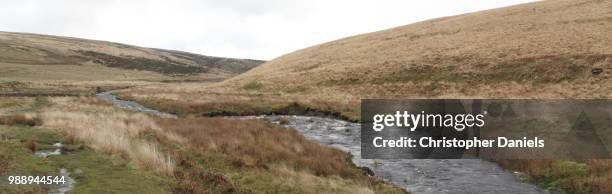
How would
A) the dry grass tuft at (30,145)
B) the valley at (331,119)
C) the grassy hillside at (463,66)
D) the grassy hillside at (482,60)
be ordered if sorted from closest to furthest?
1. the valley at (331,119)
2. the dry grass tuft at (30,145)
3. the grassy hillside at (463,66)
4. the grassy hillside at (482,60)

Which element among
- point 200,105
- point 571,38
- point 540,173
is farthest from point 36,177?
point 571,38

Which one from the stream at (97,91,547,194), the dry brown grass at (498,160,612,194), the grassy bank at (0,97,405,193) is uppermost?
the grassy bank at (0,97,405,193)

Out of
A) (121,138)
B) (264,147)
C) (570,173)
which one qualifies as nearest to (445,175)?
(570,173)

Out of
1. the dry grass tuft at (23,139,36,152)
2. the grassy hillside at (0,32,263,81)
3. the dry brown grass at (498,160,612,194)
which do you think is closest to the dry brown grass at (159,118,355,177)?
the dry grass tuft at (23,139,36,152)

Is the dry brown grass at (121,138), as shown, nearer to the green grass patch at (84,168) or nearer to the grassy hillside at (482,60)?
the green grass patch at (84,168)

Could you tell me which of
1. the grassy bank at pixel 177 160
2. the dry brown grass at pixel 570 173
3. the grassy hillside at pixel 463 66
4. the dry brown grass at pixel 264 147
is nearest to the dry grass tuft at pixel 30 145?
the grassy bank at pixel 177 160

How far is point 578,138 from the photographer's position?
2353 centimetres

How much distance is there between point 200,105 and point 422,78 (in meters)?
29.2

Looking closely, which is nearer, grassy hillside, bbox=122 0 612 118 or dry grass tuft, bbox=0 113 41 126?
dry grass tuft, bbox=0 113 41 126

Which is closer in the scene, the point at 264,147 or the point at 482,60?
the point at 264,147

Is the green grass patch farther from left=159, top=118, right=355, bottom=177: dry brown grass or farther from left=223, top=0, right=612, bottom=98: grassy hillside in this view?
left=223, top=0, right=612, bottom=98: grassy hillside

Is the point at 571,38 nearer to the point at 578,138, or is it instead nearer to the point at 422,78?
the point at 422,78

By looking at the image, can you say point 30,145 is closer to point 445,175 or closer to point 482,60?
point 445,175

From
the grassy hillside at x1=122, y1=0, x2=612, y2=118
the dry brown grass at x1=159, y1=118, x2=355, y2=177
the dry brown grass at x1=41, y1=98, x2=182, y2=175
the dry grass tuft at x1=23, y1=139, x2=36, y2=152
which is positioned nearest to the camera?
the dry brown grass at x1=41, y1=98, x2=182, y2=175
